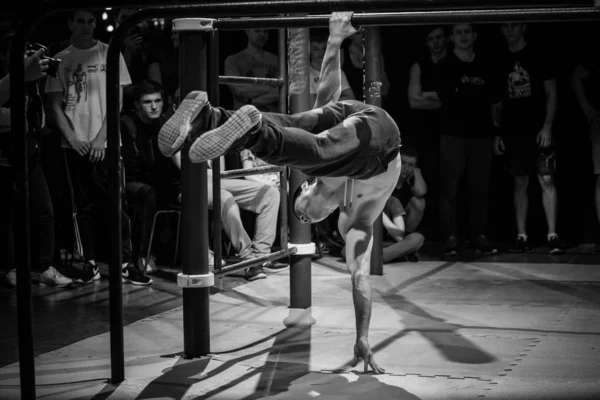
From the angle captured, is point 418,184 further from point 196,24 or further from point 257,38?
point 196,24

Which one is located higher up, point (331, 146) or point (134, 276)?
point (331, 146)

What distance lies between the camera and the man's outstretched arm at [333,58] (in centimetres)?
338

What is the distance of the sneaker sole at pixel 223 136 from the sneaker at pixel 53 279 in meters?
3.27

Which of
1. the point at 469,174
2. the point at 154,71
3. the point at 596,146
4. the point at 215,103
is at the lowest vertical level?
the point at 469,174

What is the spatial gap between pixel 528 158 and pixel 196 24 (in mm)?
3954

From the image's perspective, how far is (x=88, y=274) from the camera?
236 inches

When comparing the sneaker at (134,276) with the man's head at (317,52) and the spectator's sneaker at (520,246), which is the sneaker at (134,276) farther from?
the spectator's sneaker at (520,246)

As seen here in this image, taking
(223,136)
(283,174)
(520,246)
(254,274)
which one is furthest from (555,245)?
(223,136)

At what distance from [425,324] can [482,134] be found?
8.86 ft

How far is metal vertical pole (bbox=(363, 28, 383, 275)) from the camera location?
585cm

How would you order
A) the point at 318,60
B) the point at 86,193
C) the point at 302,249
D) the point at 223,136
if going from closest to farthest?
the point at 223,136
the point at 302,249
the point at 86,193
the point at 318,60

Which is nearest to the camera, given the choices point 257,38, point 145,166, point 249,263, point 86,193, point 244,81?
point 249,263

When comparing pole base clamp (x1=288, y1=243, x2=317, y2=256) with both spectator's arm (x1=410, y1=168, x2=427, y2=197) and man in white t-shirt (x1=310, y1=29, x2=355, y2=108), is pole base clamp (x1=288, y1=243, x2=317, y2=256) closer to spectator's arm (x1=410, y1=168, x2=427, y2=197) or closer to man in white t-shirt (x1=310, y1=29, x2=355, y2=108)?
man in white t-shirt (x1=310, y1=29, x2=355, y2=108)

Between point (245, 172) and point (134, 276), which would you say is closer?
point (245, 172)
